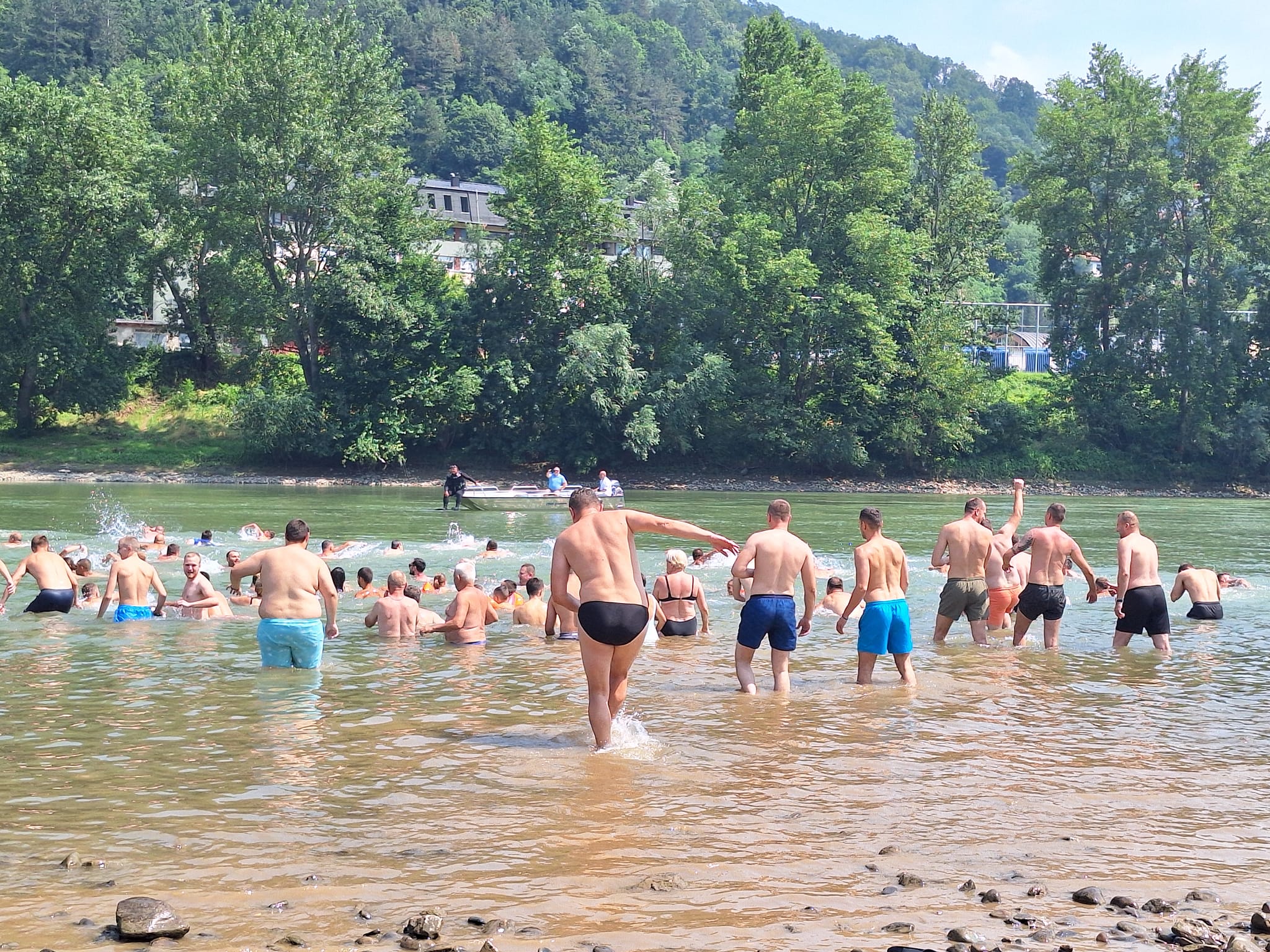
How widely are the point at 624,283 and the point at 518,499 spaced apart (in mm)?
18162

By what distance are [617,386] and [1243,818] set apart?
4510cm

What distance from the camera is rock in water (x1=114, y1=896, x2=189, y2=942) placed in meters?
5.77

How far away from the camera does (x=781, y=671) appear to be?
11766 millimetres

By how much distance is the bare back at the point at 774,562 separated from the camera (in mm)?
11156

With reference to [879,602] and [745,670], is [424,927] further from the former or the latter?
[879,602]

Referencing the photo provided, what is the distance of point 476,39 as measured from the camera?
14412 centimetres

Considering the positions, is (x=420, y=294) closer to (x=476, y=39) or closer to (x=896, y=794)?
(x=896, y=794)

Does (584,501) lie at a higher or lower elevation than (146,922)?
higher

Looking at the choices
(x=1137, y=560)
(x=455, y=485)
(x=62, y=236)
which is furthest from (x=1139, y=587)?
(x=62, y=236)

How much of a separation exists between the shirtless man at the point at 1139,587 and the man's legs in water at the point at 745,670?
15.7 ft

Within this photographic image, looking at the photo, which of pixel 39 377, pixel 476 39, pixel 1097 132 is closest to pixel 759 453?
pixel 1097 132

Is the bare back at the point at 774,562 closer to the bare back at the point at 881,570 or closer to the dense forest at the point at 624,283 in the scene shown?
the bare back at the point at 881,570

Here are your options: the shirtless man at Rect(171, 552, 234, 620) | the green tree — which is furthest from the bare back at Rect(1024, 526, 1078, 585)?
the green tree

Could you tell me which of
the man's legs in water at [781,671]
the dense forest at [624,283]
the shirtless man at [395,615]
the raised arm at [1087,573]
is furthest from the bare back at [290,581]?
the dense forest at [624,283]
